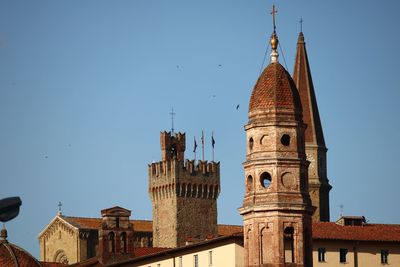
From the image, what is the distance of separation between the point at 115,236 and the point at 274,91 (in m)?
35.3

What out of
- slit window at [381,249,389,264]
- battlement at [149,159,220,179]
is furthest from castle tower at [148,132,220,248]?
slit window at [381,249,389,264]

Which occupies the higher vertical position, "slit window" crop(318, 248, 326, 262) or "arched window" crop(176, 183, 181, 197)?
"arched window" crop(176, 183, 181, 197)

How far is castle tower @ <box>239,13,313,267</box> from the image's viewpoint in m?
42.2

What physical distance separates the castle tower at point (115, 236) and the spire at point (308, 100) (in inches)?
802

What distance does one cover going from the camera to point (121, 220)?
260 ft

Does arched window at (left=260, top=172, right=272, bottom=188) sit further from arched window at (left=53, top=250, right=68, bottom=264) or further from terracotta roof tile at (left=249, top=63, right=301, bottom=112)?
arched window at (left=53, top=250, right=68, bottom=264)

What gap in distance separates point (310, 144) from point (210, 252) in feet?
114

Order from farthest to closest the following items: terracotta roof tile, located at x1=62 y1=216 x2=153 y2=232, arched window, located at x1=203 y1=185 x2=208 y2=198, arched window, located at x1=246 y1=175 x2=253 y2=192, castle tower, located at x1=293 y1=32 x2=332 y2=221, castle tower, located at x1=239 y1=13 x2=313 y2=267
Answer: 1. arched window, located at x1=203 y1=185 x2=208 y2=198
2. terracotta roof tile, located at x1=62 y1=216 x2=153 y2=232
3. castle tower, located at x1=293 y1=32 x2=332 y2=221
4. arched window, located at x1=246 y1=175 x2=253 y2=192
5. castle tower, located at x1=239 y1=13 x2=313 y2=267

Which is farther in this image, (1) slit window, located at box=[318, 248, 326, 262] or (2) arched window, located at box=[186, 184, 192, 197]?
(2) arched window, located at box=[186, 184, 192, 197]

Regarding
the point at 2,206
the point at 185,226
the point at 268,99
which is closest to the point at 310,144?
the point at 185,226

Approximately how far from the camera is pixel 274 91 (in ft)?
146

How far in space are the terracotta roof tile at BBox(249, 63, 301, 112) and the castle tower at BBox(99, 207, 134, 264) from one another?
107ft

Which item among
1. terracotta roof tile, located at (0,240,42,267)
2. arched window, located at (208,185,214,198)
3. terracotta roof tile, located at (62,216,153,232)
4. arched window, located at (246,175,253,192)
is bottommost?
terracotta roof tile, located at (0,240,42,267)

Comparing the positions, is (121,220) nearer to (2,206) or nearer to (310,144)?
(310,144)
